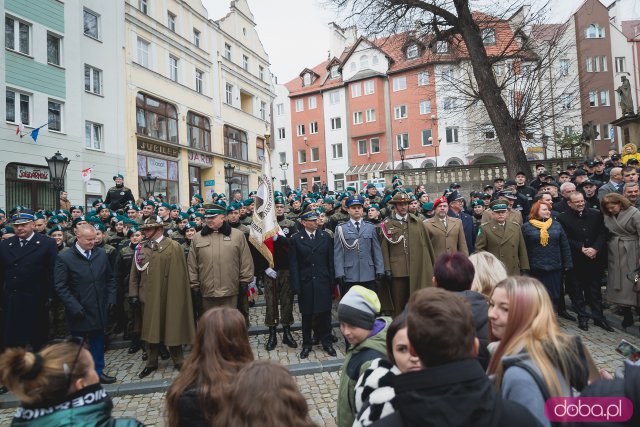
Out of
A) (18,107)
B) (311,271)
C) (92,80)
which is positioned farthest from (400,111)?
(311,271)

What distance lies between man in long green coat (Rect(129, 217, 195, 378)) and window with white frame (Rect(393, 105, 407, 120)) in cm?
4057

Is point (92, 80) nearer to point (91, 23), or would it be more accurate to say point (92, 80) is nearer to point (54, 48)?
point (54, 48)

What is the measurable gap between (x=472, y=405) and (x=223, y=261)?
5201mm

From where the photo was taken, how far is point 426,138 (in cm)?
4238

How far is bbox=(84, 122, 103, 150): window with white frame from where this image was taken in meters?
21.1

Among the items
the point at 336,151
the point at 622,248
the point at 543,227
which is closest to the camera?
the point at 622,248

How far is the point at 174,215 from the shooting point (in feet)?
34.1

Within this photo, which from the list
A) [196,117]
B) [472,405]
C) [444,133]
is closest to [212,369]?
[472,405]

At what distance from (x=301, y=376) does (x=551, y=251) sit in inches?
180

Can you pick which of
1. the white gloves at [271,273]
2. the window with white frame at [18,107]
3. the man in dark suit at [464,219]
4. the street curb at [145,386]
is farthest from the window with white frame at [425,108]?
the street curb at [145,386]

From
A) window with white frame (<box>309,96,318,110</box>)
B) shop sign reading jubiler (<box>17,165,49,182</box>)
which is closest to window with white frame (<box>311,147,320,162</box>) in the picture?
window with white frame (<box>309,96,318,110</box>)

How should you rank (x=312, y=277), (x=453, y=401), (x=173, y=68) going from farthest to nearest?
1. (x=173, y=68)
2. (x=312, y=277)
3. (x=453, y=401)

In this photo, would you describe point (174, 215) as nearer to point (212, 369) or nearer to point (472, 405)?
point (212, 369)

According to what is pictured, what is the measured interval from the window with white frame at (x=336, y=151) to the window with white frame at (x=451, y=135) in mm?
12226
